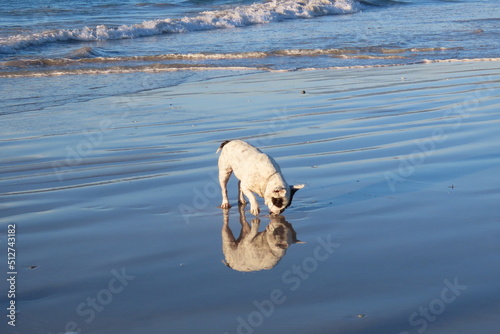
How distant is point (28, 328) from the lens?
4305 millimetres

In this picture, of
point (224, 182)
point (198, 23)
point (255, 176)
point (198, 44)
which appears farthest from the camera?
point (198, 23)

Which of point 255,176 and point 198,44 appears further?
point 198,44

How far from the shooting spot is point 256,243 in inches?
235

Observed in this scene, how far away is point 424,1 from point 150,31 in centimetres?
2125

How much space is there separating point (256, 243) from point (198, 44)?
57.4 feet

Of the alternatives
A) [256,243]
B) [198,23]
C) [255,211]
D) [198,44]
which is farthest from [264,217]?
[198,23]

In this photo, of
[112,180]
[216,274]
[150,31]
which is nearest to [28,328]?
[216,274]

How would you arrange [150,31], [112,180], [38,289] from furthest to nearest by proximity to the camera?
[150,31]
[112,180]
[38,289]

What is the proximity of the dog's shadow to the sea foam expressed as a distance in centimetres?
1698

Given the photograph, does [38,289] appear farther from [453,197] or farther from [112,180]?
[453,197]

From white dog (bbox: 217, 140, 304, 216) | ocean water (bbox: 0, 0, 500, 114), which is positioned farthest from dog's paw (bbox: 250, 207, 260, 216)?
ocean water (bbox: 0, 0, 500, 114)

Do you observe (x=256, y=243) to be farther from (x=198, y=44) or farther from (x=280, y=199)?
(x=198, y=44)

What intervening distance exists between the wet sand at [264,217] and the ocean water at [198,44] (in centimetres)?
395

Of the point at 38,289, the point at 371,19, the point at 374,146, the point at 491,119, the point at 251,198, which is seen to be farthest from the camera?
the point at 371,19
